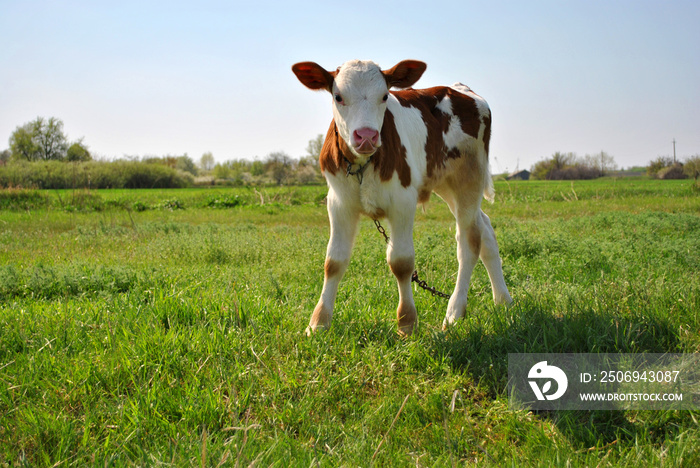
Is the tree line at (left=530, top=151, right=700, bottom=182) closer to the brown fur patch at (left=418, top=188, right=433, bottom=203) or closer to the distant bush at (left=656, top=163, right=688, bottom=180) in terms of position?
the distant bush at (left=656, top=163, right=688, bottom=180)

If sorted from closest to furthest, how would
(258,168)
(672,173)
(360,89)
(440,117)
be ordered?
Result: (360,89)
(440,117)
(672,173)
(258,168)

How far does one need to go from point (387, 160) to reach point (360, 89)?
0.53 meters

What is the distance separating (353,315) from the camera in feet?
12.6

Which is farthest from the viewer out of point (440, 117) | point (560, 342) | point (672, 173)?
point (672, 173)

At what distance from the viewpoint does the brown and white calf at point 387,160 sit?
330cm

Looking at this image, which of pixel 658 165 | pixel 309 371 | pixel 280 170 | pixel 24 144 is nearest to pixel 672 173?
pixel 658 165

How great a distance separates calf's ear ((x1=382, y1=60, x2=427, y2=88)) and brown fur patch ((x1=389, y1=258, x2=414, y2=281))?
1.34 meters

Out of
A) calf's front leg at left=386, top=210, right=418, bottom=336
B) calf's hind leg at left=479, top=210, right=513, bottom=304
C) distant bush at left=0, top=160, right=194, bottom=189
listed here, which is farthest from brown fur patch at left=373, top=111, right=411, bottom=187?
distant bush at left=0, top=160, right=194, bottom=189

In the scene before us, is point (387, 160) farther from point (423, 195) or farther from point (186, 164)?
point (186, 164)

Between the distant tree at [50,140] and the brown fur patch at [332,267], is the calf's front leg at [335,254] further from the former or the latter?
the distant tree at [50,140]

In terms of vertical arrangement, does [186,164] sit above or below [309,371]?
above

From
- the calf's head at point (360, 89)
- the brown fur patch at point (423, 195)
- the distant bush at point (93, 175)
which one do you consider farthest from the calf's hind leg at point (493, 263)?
the distant bush at point (93, 175)

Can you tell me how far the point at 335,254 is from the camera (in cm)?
367

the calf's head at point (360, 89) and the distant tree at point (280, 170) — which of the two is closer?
the calf's head at point (360, 89)
